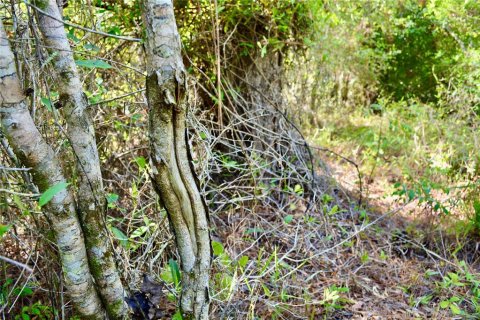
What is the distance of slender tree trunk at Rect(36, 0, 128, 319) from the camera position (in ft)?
5.09

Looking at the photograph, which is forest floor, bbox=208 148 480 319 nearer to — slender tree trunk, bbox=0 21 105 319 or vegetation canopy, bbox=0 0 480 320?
vegetation canopy, bbox=0 0 480 320

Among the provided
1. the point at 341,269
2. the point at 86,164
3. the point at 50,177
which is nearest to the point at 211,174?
the point at 341,269

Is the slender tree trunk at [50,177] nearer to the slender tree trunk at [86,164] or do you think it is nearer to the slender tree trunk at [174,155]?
the slender tree trunk at [86,164]

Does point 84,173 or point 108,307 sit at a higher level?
point 84,173

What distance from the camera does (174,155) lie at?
1.58 meters

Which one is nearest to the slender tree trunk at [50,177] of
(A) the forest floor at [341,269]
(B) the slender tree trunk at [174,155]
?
(B) the slender tree trunk at [174,155]

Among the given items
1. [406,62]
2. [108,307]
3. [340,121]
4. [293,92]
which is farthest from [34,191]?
[406,62]

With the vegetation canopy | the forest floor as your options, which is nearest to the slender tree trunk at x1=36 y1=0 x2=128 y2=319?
the vegetation canopy

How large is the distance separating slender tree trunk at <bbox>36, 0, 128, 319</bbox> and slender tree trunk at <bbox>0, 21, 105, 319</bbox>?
40 mm

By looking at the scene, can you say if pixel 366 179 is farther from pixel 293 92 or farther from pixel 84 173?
pixel 84 173

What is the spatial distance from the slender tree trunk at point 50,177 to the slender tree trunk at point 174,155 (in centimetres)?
35

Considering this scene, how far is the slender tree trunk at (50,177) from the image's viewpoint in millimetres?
1439

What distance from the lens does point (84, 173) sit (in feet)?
5.35

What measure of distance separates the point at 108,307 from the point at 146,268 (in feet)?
1.60
